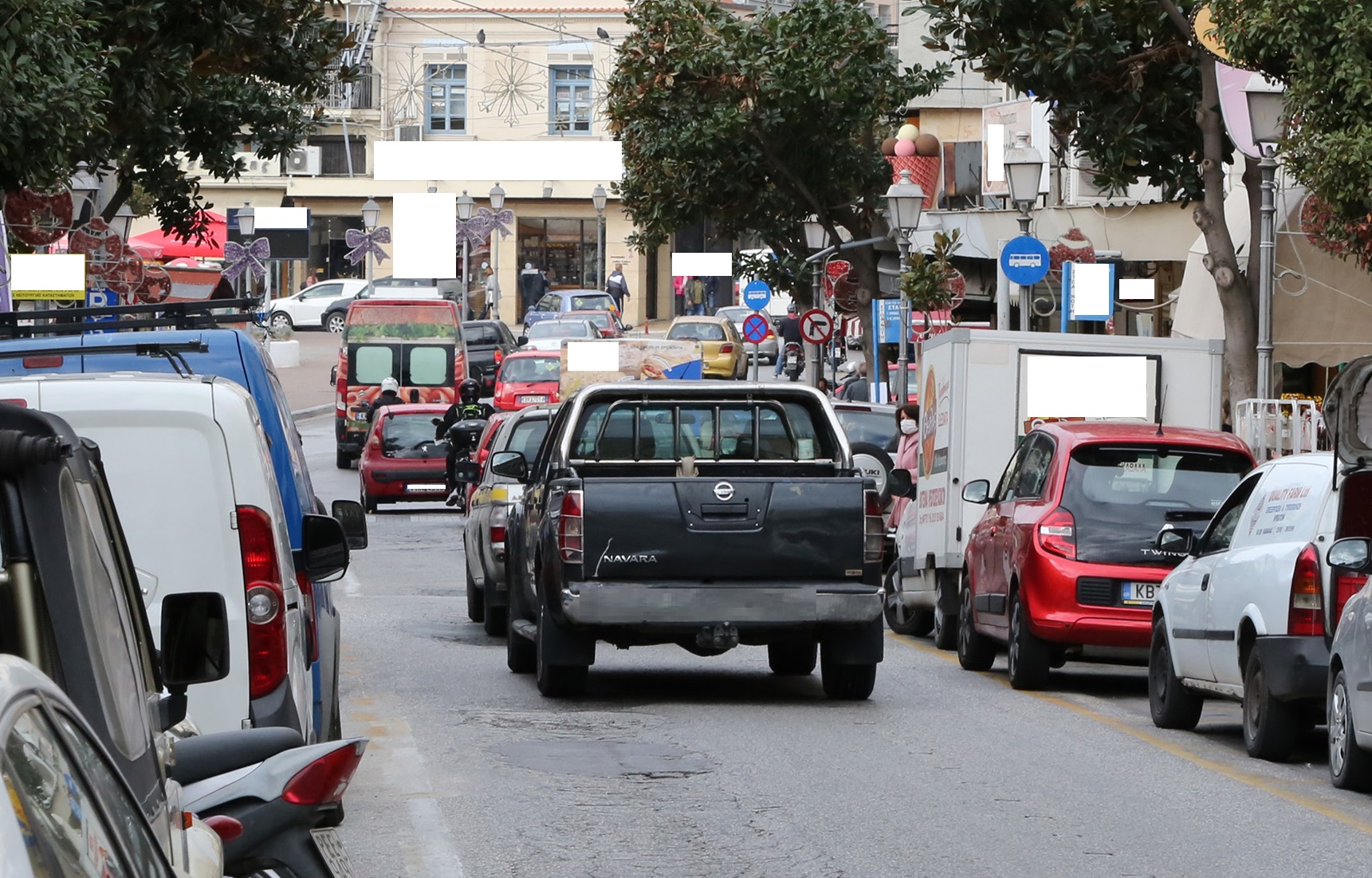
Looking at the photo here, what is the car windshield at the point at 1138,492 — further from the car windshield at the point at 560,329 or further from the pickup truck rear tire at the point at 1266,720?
the car windshield at the point at 560,329

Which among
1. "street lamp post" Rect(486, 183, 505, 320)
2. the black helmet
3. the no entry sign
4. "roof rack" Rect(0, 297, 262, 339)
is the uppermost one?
"street lamp post" Rect(486, 183, 505, 320)

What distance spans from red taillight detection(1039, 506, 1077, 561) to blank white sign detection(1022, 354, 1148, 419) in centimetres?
417

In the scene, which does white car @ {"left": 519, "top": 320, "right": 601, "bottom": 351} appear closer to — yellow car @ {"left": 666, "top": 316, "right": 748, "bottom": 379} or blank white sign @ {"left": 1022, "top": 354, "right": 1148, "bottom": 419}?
yellow car @ {"left": 666, "top": 316, "right": 748, "bottom": 379}

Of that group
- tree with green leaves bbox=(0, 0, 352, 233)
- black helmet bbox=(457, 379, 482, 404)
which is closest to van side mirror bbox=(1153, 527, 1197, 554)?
tree with green leaves bbox=(0, 0, 352, 233)

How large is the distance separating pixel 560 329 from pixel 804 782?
150 feet

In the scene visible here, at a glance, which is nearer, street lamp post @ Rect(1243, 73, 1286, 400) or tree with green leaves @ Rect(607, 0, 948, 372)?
street lamp post @ Rect(1243, 73, 1286, 400)

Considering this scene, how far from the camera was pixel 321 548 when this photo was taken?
9.34 metres

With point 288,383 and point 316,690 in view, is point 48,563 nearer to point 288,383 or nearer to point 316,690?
point 316,690

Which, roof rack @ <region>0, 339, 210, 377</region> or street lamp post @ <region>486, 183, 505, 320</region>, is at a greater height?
street lamp post @ <region>486, 183, 505, 320</region>

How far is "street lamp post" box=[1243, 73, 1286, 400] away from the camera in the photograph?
1841cm

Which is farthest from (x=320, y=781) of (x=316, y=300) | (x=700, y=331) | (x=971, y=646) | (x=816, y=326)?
(x=316, y=300)

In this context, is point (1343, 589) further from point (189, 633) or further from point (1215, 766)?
point (189, 633)

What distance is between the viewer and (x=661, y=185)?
41625mm

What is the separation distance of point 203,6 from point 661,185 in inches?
855
